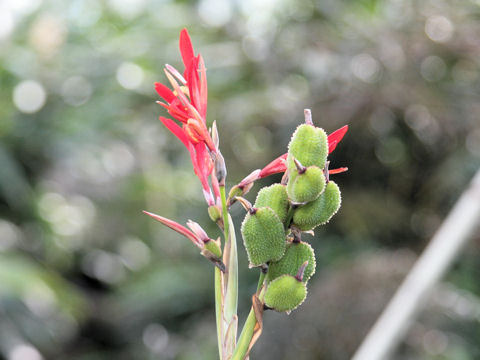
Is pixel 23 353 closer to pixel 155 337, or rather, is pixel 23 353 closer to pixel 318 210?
pixel 155 337

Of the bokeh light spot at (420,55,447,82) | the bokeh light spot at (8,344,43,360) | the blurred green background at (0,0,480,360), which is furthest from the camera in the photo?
the bokeh light spot at (8,344,43,360)

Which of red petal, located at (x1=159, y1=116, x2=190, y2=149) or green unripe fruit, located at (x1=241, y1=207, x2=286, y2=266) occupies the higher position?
red petal, located at (x1=159, y1=116, x2=190, y2=149)

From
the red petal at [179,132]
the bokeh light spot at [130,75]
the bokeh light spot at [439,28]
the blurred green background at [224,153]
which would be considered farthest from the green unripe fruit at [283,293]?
the bokeh light spot at [130,75]

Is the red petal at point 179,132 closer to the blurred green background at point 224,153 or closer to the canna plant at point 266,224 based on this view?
the canna plant at point 266,224

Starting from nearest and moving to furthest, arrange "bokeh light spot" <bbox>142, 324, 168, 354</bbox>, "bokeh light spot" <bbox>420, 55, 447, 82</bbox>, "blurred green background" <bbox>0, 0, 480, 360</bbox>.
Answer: "blurred green background" <bbox>0, 0, 480, 360</bbox> < "bokeh light spot" <bbox>420, 55, 447, 82</bbox> < "bokeh light spot" <bbox>142, 324, 168, 354</bbox>

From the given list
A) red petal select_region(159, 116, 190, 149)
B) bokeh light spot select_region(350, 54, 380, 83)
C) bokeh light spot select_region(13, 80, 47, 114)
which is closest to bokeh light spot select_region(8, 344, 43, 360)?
bokeh light spot select_region(13, 80, 47, 114)

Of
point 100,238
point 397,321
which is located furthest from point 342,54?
point 100,238

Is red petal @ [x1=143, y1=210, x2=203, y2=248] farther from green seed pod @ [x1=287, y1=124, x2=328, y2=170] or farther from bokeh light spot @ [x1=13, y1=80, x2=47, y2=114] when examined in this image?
bokeh light spot @ [x1=13, y1=80, x2=47, y2=114]

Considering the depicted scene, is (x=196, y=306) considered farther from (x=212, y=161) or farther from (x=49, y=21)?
(x=212, y=161)
